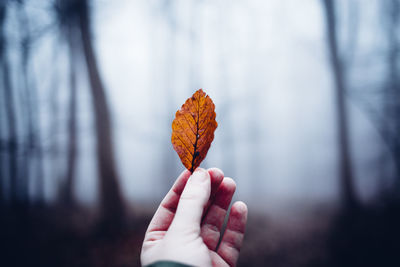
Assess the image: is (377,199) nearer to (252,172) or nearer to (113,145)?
(252,172)

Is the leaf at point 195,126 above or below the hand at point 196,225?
above

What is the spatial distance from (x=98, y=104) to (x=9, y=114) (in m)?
1.69

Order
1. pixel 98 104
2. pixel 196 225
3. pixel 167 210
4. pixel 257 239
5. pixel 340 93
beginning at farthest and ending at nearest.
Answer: pixel 340 93, pixel 98 104, pixel 257 239, pixel 167 210, pixel 196 225

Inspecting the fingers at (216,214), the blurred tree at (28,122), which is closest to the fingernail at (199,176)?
the fingers at (216,214)

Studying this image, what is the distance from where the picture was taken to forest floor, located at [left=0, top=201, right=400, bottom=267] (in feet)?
7.95

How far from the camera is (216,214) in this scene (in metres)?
0.97

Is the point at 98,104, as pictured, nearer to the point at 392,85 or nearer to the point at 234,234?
the point at 234,234

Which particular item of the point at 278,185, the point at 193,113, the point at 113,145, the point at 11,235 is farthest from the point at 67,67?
the point at 278,185

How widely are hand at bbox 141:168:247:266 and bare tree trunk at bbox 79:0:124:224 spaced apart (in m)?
2.08

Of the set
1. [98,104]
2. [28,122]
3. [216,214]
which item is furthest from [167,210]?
[28,122]

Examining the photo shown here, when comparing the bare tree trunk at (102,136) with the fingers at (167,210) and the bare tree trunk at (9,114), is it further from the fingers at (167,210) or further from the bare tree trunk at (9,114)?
the fingers at (167,210)

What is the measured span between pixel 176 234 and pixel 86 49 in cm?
303

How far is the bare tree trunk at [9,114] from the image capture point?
293 centimetres

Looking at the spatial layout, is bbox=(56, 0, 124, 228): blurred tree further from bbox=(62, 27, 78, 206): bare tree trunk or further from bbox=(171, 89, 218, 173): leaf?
bbox=(171, 89, 218, 173): leaf
